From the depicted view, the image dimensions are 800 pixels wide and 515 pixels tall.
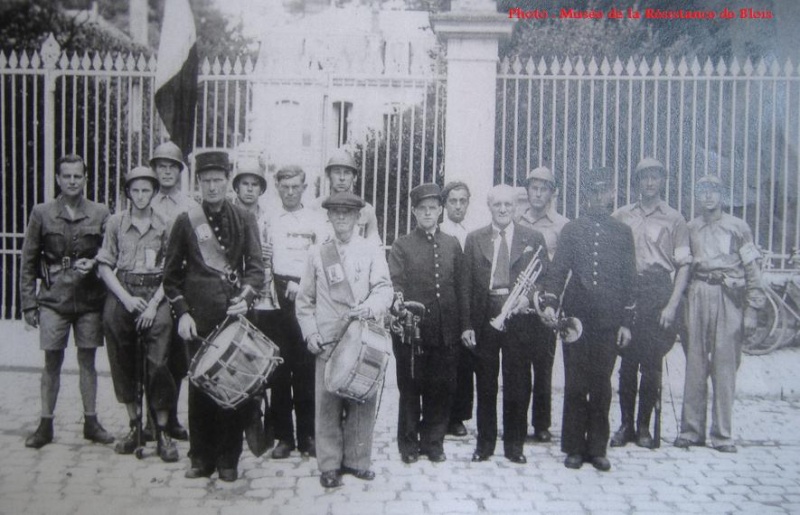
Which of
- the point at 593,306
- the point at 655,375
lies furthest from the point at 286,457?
the point at 655,375

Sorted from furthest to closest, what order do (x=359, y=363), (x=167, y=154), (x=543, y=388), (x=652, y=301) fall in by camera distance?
1. (x=543, y=388)
2. (x=652, y=301)
3. (x=167, y=154)
4. (x=359, y=363)

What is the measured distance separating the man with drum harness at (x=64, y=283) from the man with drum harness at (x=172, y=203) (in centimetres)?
36

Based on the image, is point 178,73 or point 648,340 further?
point 178,73

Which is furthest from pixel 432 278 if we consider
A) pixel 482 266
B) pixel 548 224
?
pixel 548 224

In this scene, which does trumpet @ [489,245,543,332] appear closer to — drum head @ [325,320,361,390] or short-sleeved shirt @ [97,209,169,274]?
drum head @ [325,320,361,390]

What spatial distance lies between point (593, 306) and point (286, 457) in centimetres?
183

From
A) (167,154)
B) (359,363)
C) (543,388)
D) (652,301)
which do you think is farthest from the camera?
(543,388)

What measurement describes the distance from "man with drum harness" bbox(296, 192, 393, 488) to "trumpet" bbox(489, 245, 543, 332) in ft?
2.15

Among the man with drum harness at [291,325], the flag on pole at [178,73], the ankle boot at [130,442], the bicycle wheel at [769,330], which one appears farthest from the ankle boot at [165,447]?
the bicycle wheel at [769,330]

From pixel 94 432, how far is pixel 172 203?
1333mm

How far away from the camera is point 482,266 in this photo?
408cm

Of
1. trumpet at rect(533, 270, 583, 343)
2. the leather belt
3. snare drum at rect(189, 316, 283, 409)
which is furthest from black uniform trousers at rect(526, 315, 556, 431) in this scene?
the leather belt

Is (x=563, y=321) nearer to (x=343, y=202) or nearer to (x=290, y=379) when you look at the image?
(x=343, y=202)

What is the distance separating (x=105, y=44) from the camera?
5.17 m
